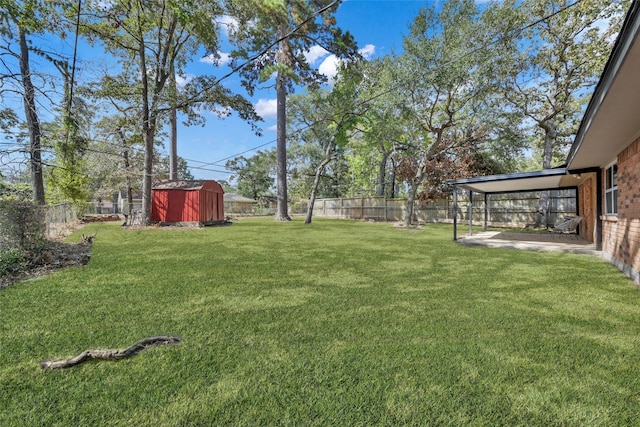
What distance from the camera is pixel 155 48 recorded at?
13.1m

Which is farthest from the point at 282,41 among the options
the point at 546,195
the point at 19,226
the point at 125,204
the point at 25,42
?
the point at 125,204

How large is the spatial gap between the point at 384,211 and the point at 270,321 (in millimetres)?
17965

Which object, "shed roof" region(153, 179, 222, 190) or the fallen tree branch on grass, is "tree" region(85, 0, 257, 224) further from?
the fallen tree branch on grass

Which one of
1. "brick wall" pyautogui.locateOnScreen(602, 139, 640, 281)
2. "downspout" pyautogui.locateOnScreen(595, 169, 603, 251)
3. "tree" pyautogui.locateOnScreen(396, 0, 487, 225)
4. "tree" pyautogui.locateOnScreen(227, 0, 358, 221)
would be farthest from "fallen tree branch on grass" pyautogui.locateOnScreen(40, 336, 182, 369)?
"tree" pyautogui.locateOnScreen(227, 0, 358, 221)

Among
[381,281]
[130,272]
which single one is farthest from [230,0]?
[381,281]

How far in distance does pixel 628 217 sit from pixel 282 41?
47.4ft

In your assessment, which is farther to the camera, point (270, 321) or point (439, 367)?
point (270, 321)

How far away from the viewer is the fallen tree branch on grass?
203 cm

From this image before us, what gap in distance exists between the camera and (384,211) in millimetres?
20094

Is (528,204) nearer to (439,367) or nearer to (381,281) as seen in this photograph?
(381,281)

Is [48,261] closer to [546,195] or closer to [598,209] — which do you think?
[598,209]

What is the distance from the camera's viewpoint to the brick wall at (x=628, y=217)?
4372 mm

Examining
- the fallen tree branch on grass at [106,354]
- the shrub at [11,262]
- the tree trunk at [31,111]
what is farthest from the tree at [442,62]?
the shrub at [11,262]

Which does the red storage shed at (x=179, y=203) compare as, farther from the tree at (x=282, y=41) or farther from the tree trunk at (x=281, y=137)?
the tree at (x=282, y=41)
